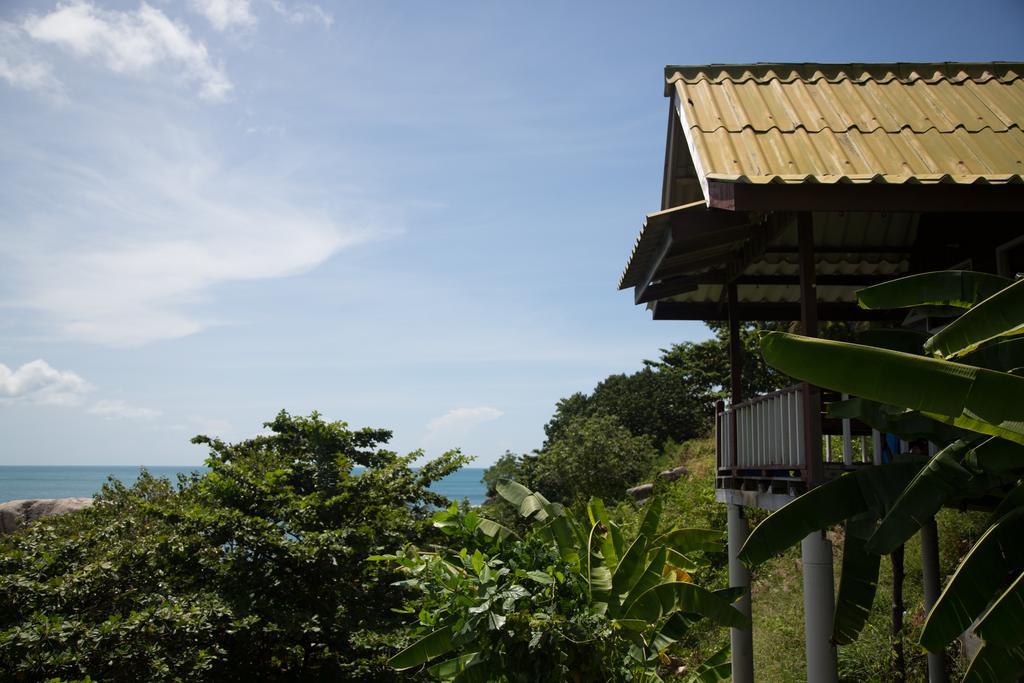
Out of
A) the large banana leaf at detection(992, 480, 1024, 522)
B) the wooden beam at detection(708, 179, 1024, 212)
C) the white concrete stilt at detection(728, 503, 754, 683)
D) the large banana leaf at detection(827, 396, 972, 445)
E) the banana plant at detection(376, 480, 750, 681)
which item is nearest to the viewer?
the large banana leaf at detection(992, 480, 1024, 522)

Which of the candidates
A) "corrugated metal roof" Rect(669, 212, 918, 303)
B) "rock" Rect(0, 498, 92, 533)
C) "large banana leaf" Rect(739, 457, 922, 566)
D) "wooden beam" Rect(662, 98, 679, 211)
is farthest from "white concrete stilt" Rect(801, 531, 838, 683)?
"rock" Rect(0, 498, 92, 533)

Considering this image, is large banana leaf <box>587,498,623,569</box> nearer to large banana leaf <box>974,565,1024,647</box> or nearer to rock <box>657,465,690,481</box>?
large banana leaf <box>974,565,1024,647</box>

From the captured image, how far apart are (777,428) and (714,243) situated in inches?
98.4

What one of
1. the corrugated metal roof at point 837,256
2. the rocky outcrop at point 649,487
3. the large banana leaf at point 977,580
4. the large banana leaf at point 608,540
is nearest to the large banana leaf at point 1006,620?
the large banana leaf at point 977,580

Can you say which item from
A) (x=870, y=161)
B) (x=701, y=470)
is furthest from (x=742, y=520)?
(x=701, y=470)

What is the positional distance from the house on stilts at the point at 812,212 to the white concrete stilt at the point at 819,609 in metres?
0.01

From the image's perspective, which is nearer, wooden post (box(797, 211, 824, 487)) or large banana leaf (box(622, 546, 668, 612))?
wooden post (box(797, 211, 824, 487))

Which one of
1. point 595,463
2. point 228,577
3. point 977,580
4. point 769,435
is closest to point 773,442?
point 769,435

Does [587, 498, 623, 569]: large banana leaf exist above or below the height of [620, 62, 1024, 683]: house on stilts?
below

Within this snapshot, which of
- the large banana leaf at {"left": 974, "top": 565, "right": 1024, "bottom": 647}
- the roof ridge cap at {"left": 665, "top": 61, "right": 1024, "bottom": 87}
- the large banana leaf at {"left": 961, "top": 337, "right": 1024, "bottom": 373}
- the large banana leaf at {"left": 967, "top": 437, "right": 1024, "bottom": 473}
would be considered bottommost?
the large banana leaf at {"left": 974, "top": 565, "right": 1024, "bottom": 647}

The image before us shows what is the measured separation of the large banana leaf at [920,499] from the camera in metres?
4.32

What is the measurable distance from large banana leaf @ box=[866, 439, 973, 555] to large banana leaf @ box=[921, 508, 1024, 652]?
0.27m

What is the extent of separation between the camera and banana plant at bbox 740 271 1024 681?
355 centimetres

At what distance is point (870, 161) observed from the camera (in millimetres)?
7020
